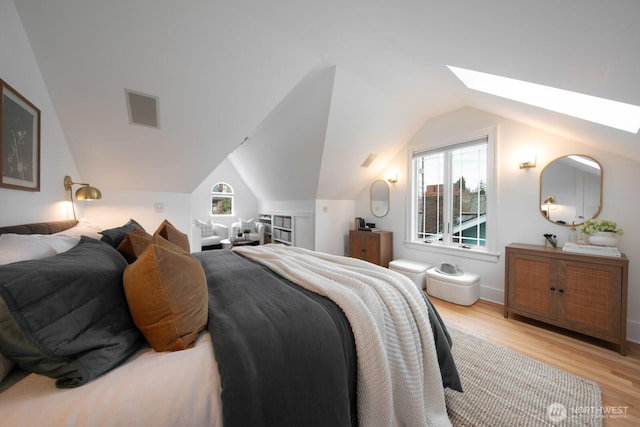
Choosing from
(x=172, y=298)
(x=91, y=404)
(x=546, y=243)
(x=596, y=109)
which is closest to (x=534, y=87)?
(x=596, y=109)

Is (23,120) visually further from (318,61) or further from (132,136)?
(318,61)

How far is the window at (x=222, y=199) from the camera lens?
662 cm

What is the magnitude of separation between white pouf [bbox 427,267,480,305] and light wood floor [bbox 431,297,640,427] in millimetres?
164

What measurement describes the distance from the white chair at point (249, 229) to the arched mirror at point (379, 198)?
307 centimetres

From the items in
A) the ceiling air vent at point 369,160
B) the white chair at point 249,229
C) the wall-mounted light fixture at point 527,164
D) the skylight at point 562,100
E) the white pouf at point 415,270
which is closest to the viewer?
the skylight at point 562,100

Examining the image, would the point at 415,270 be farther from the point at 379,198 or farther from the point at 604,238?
the point at 604,238

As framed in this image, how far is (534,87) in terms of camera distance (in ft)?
6.61

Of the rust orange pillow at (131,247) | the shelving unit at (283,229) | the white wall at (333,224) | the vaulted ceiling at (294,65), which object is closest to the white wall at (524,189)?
the vaulted ceiling at (294,65)

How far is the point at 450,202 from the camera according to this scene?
3402 millimetres

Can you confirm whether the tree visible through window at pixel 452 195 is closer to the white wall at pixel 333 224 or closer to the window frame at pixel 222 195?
the white wall at pixel 333 224

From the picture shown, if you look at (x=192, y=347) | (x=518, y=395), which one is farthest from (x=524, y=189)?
(x=192, y=347)

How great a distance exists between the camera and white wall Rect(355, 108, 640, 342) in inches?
84.2

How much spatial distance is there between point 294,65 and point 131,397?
263 cm

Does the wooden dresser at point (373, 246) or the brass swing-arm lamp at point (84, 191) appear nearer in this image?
the brass swing-arm lamp at point (84, 191)
